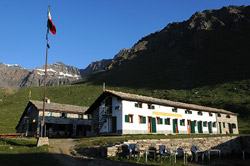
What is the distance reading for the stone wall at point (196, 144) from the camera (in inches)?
604

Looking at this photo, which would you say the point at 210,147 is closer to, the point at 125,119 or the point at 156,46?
the point at 125,119

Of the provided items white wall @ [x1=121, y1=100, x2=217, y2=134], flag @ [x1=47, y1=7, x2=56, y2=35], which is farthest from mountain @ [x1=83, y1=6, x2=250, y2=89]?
flag @ [x1=47, y1=7, x2=56, y2=35]

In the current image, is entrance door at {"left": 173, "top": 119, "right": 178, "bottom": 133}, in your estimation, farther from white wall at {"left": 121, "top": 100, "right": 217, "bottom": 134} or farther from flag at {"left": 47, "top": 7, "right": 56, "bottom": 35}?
flag at {"left": 47, "top": 7, "right": 56, "bottom": 35}

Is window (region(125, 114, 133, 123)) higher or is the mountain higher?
the mountain

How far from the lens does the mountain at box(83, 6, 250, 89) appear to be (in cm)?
8538

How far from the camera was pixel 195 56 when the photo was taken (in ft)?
367

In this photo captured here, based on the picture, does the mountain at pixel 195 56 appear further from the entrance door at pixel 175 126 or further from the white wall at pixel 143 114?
the entrance door at pixel 175 126

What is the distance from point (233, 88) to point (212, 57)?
1613 inches

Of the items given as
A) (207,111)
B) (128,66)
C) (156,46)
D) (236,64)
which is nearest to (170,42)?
(156,46)

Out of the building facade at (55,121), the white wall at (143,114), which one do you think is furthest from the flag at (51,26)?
the building facade at (55,121)

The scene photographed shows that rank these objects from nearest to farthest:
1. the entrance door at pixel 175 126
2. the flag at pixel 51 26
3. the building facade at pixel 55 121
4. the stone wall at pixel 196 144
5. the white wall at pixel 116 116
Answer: the stone wall at pixel 196 144 → the flag at pixel 51 26 → the white wall at pixel 116 116 → the entrance door at pixel 175 126 → the building facade at pixel 55 121

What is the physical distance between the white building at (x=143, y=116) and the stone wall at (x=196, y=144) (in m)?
8.48

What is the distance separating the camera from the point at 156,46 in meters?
141

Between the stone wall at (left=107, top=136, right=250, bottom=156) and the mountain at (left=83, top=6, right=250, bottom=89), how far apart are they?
170ft
